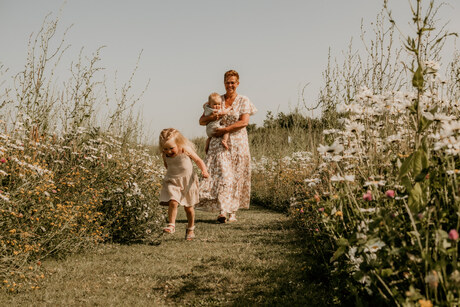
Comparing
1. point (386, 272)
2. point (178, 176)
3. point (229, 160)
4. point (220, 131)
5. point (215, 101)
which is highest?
point (215, 101)

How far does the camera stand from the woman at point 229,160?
6.10 metres

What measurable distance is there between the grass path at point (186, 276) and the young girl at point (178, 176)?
43cm

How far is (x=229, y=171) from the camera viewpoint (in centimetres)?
623

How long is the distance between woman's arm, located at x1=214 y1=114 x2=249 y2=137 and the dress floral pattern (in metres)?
0.07

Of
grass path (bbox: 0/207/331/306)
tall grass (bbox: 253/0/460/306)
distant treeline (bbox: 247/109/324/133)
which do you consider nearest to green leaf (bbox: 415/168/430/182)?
tall grass (bbox: 253/0/460/306)

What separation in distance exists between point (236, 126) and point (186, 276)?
3078 mm

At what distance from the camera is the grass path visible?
2852mm

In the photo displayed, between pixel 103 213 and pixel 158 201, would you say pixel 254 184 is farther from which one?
pixel 103 213

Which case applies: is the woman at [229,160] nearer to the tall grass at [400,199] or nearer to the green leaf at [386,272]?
the tall grass at [400,199]

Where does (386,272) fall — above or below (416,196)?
below

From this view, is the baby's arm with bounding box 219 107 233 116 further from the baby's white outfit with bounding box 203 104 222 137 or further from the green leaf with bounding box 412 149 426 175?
the green leaf with bounding box 412 149 426 175

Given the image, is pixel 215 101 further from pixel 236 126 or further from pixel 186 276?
pixel 186 276

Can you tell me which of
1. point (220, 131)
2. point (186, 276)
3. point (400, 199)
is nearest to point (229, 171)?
point (220, 131)

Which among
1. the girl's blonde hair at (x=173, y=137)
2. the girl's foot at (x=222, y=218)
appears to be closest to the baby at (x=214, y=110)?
the girl's foot at (x=222, y=218)
